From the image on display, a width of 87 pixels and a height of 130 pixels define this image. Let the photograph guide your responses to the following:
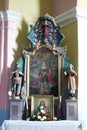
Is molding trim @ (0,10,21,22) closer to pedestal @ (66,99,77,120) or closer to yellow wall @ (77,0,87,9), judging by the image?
yellow wall @ (77,0,87,9)

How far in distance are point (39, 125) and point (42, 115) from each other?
0.49 feet

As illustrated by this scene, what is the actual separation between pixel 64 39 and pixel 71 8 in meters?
0.39

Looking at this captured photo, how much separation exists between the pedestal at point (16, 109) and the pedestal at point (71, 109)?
517 mm

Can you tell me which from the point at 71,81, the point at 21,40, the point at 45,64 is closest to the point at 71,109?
the point at 71,81

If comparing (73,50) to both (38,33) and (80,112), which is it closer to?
(38,33)

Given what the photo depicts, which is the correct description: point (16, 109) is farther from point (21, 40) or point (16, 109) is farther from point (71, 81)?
point (21, 40)

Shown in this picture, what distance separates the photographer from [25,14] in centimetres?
381

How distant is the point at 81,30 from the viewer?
3.55 metres

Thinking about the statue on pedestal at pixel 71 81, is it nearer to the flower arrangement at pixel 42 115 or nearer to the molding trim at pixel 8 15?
the flower arrangement at pixel 42 115

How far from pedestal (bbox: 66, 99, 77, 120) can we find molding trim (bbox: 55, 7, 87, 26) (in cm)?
99

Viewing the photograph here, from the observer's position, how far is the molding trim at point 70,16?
11.6ft

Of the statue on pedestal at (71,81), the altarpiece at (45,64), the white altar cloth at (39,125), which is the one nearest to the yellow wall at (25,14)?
the altarpiece at (45,64)

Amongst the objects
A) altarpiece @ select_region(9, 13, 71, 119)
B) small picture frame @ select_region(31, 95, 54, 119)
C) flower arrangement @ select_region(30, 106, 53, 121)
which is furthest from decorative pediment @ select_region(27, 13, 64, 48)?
flower arrangement @ select_region(30, 106, 53, 121)

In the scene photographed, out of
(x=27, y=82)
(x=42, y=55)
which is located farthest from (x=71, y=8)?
(x=27, y=82)
